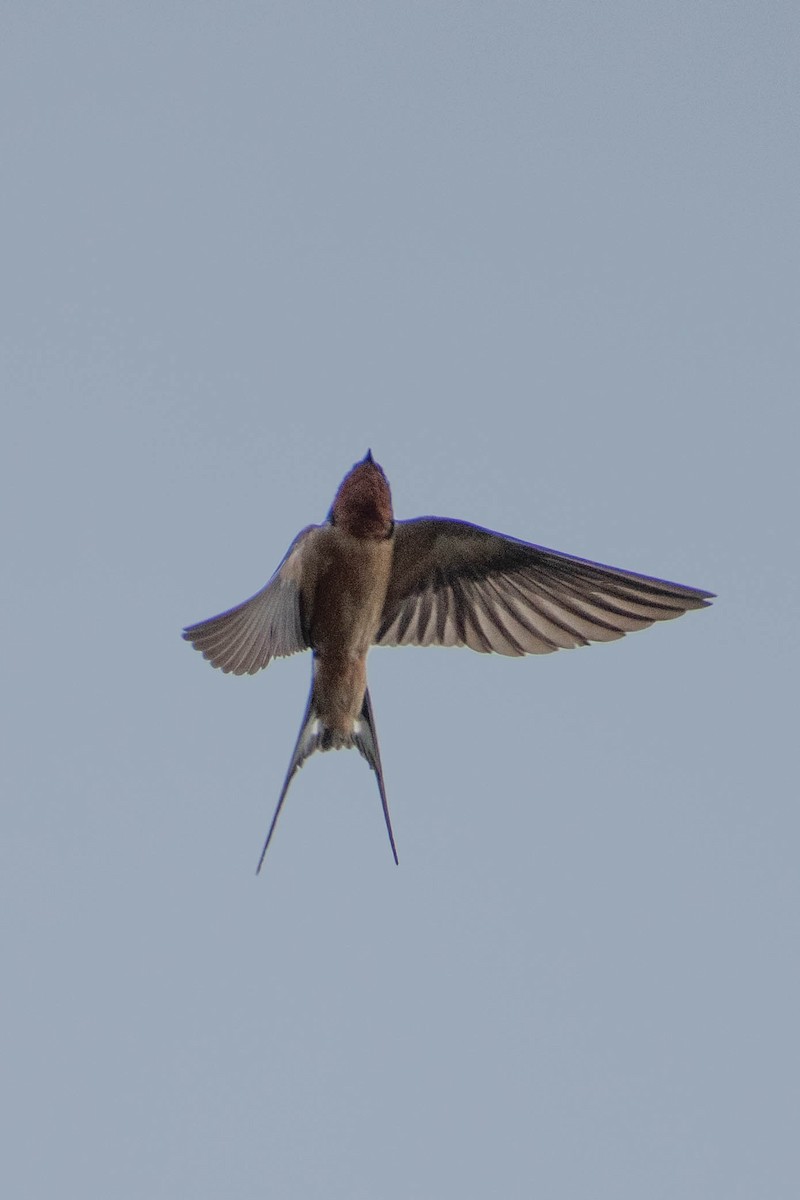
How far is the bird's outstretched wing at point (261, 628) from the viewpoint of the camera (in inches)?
110

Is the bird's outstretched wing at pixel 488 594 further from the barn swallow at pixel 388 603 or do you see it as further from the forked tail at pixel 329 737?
the forked tail at pixel 329 737

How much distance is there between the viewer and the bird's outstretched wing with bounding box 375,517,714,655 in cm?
315

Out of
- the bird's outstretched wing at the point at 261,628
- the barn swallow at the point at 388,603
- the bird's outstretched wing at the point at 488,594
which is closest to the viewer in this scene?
the bird's outstretched wing at the point at 261,628

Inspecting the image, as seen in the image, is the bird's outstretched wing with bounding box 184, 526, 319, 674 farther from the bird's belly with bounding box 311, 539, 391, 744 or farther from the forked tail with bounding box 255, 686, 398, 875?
the forked tail with bounding box 255, 686, 398, 875

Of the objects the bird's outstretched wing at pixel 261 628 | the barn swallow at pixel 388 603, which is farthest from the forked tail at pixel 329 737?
the bird's outstretched wing at pixel 261 628

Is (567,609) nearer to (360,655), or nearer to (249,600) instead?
(360,655)

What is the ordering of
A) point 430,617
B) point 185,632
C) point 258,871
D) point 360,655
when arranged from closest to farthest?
point 258,871
point 185,632
point 360,655
point 430,617

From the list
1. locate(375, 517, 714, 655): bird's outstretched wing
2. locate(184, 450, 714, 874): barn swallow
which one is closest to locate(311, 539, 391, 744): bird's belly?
locate(184, 450, 714, 874): barn swallow

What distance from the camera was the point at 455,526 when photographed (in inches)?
127

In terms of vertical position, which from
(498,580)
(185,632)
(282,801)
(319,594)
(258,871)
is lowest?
(258,871)

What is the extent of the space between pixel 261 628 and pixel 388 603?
51 cm

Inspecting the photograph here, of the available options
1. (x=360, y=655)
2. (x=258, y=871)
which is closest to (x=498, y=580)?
(x=360, y=655)

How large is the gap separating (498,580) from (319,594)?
1.67ft

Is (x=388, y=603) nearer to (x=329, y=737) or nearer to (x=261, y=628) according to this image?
(x=329, y=737)
